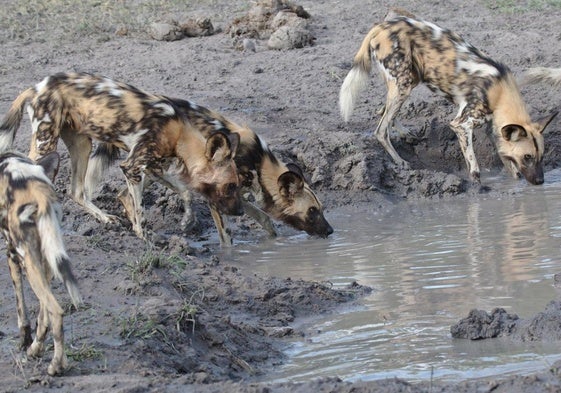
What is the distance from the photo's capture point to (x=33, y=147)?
7180 mm

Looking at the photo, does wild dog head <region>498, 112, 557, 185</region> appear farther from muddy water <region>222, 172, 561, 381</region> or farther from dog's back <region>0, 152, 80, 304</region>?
dog's back <region>0, 152, 80, 304</region>

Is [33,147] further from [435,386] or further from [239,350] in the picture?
[435,386]

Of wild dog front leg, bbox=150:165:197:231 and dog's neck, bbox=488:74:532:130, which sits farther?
dog's neck, bbox=488:74:532:130

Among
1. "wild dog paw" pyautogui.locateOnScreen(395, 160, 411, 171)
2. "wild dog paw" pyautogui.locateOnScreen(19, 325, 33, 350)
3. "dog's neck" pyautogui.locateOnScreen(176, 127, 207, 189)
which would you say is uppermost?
"dog's neck" pyautogui.locateOnScreen(176, 127, 207, 189)

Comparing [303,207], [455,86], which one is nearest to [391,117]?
[455,86]

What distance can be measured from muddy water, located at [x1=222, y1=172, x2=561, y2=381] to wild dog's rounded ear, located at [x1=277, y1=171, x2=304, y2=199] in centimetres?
35

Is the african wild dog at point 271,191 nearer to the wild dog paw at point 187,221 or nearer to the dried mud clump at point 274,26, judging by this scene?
the wild dog paw at point 187,221

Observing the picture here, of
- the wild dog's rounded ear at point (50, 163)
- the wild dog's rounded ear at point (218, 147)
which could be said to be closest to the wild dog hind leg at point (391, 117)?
the wild dog's rounded ear at point (218, 147)

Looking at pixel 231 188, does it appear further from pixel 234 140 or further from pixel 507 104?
pixel 507 104

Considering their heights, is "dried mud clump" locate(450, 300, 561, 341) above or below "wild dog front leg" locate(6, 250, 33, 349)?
below

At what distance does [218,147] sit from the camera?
276 inches

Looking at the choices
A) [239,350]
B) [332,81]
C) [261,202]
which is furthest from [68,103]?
[332,81]

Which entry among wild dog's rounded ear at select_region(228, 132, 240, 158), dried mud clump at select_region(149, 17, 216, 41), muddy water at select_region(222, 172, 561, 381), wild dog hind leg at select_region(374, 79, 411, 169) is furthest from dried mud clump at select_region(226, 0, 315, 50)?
wild dog's rounded ear at select_region(228, 132, 240, 158)

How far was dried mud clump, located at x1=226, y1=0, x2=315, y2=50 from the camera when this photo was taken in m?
11.0
